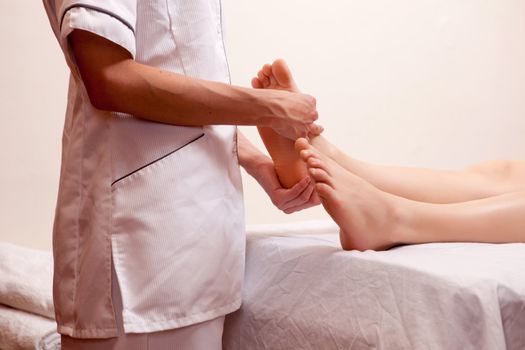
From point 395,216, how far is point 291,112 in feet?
0.96

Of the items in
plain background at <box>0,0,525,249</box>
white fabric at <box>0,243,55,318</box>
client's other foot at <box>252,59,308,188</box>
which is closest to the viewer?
client's other foot at <box>252,59,308,188</box>

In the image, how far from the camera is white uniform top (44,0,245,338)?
3.09 ft

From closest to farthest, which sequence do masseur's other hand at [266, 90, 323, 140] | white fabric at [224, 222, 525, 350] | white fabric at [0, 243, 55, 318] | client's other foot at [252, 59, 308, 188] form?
white fabric at [224, 222, 525, 350] → masseur's other hand at [266, 90, 323, 140] → client's other foot at [252, 59, 308, 188] → white fabric at [0, 243, 55, 318]

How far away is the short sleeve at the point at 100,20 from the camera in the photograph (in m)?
0.90

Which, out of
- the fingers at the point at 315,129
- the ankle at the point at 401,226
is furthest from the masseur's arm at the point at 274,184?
the ankle at the point at 401,226

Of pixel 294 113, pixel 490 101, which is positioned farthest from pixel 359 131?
pixel 294 113

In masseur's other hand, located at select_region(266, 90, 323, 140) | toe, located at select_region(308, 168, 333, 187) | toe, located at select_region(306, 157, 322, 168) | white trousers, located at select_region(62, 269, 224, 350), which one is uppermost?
masseur's other hand, located at select_region(266, 90, 323, 140)

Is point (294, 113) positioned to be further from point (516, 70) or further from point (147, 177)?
point (516, 70)

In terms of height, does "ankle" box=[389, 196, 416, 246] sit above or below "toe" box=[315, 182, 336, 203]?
below

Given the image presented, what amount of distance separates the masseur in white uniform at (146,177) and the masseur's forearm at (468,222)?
0.33 metres

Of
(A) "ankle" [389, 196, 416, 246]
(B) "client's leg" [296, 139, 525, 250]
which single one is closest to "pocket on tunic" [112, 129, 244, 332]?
(B) "client's leg" [296, 139, 525, 250]

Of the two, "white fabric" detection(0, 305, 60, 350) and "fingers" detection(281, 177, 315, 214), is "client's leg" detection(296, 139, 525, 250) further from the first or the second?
"white fabric" detection(0, 305, 60, 350)

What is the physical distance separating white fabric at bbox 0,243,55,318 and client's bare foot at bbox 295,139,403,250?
2.69 ft

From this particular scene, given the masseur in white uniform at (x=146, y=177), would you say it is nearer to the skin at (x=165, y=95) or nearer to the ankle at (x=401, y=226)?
the skin at (x=165, y=95)
